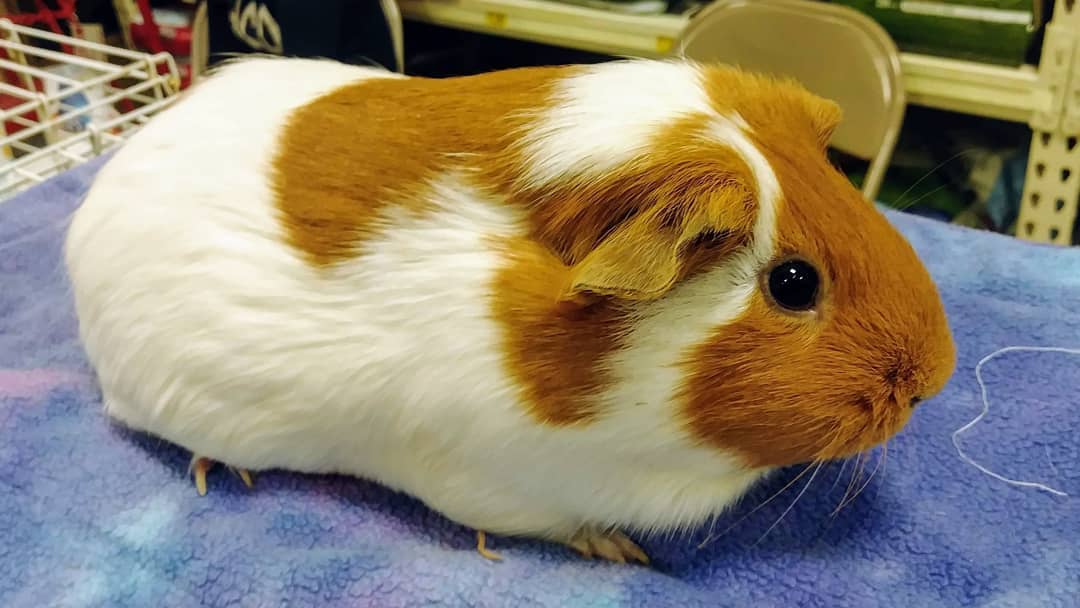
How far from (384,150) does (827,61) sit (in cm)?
115

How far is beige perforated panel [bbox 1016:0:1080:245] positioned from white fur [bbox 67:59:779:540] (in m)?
1.05

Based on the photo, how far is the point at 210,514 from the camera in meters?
0.96

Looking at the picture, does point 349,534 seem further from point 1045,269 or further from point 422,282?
point 1045,269

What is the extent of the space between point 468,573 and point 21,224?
112cm

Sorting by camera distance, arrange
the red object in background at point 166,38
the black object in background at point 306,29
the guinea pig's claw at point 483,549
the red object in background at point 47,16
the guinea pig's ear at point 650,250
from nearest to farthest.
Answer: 1. the guinea pig's ear at point 650,250
2. the guinea pig's claw at point 483,549
3. the black object in background at point 306,29
4. the red object in background at point 47,16
5. the red object in background at point 166,38

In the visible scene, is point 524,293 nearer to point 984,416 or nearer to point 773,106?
point 773,106

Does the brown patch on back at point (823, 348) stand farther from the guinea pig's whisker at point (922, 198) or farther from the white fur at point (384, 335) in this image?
the guinea pig's whisker at point (922, 198)

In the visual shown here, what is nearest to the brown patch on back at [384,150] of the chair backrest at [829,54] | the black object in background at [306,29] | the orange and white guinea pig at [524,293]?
the orange and white guinea pig at [524,293]

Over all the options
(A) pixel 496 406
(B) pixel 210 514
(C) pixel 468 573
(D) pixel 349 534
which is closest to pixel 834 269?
(A) pixel 496 406

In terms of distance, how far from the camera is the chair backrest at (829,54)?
1.60 m

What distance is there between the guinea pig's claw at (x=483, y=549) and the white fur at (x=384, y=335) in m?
0.03

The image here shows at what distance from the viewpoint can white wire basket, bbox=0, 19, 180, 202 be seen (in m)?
1.61

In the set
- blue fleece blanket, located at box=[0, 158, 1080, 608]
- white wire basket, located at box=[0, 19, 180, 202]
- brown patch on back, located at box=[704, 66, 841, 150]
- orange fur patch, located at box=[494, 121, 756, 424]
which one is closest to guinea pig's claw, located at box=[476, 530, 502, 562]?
blue fleece blanket, located at box=[0, 158, 1080, 608]

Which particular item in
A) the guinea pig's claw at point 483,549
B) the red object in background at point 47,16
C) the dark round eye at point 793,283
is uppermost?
the dark round eye at point 793,283
